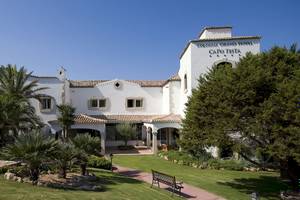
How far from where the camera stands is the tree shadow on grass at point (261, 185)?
1922 cm

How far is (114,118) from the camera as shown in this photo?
130 feet

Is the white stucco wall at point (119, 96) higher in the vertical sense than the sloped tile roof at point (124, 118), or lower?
higher

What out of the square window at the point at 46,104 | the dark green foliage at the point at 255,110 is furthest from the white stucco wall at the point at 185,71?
the square window at the point at 46,104

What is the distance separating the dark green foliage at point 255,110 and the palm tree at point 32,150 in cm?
903

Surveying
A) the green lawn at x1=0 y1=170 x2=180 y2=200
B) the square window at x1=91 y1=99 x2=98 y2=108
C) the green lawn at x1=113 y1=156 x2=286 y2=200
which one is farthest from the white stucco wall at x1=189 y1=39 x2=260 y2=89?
the green lawn at x1=0 y1=170 x2=180 y2=200

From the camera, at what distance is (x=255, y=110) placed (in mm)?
18516

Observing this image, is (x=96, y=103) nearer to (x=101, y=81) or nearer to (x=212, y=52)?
(x=101, y=81)

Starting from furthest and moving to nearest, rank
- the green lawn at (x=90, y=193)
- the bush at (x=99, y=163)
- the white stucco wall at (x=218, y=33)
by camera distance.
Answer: the white stucco wall at (x=218, y=33) → the bush at (x=99, y=163) → the green lawn at (x=90, y=193)

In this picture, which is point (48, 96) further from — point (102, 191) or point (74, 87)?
point (102, 191)

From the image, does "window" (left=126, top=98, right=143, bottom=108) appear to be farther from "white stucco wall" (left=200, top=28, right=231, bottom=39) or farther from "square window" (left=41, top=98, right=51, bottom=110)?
"white stucco wall" (left=200, top=28, right=231, bottom=39)

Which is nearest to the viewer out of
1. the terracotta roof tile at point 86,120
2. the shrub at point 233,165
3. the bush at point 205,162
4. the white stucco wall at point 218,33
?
the shrub at point 233,165

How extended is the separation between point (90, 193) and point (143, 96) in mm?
27206

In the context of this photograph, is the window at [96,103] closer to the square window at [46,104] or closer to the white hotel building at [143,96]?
the white hotel building at [143,96]

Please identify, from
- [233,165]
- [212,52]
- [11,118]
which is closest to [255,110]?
[233,165]
